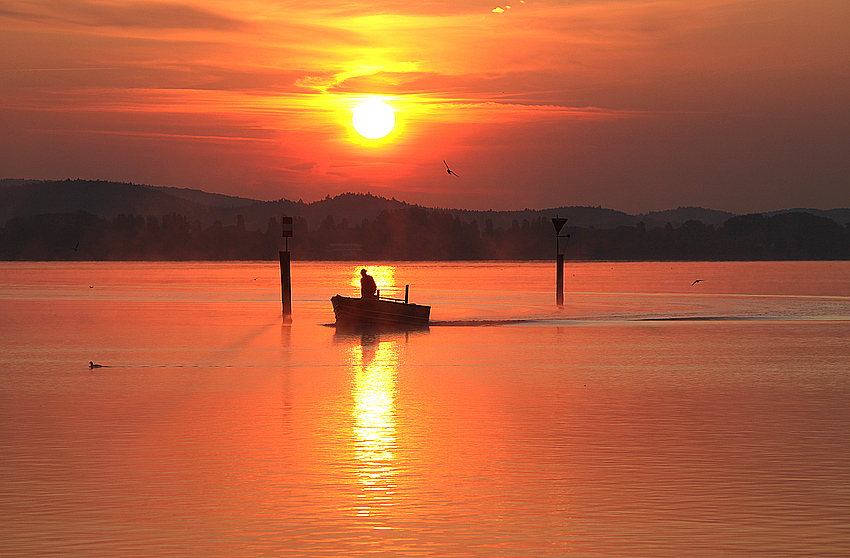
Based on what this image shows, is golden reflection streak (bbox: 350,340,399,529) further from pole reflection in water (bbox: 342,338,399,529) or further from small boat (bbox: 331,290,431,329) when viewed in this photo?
small boat (bbox: 331,290,431,329)

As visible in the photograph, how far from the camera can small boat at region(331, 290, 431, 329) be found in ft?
156

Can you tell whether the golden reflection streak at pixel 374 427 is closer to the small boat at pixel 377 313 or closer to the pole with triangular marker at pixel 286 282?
the small boat at pixel 377 313

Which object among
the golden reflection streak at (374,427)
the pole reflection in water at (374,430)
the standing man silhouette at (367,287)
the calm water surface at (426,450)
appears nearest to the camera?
the calm water surface at (426,450)

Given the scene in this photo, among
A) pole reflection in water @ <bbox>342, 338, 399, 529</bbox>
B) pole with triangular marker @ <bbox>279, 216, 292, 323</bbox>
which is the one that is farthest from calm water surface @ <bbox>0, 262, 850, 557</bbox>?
pole with triangular marker @ <bbox>279, 216, 292, 323</bbox>

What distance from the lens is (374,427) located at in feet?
62.5

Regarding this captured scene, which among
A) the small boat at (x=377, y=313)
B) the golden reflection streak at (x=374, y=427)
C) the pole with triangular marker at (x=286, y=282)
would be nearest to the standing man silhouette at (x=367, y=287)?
the small boat at (x=377, y=313)

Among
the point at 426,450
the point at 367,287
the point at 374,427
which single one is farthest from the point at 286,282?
the point at 426,450

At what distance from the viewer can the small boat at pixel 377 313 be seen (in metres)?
47.4

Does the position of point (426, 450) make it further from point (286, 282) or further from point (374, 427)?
point (286, 282)

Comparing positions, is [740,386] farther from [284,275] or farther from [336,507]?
[284,275]

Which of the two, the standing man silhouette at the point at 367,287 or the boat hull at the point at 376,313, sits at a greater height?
the standing man silhouette at the point at 367,287

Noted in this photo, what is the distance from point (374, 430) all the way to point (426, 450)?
2331mm

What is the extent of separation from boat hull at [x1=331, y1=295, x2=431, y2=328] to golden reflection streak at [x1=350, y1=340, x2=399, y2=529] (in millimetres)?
12059

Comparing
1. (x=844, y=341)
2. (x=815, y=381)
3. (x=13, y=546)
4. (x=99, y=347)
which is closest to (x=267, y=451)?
(x=13, y=546)
